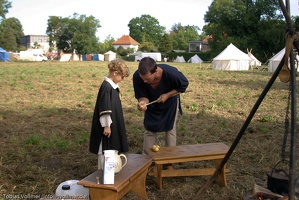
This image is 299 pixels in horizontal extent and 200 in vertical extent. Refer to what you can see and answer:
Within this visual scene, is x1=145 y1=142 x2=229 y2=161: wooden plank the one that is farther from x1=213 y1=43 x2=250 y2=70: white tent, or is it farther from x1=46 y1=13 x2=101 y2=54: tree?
x1=46 y1=13 x2=101 y2=54: tree

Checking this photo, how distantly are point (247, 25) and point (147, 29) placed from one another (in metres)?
68.9

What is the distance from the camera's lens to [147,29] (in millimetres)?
114562

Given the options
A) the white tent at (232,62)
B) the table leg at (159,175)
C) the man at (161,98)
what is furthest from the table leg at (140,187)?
the white tent at (232,62)

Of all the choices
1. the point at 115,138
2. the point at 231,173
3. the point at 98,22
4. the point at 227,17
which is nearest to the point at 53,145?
the point at 115,138

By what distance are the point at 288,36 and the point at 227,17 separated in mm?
50760

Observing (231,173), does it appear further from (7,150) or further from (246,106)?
Answer: (246,106)

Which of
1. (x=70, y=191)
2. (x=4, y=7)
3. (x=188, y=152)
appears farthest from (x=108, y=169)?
(x=4, y=7)

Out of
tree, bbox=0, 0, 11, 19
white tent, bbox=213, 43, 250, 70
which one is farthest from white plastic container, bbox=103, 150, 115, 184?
tree, bbox=0, 0, 11, 19

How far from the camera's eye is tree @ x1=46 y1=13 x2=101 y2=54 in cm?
7981

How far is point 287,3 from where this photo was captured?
2.47 meters

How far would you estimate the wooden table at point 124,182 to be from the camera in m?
2.82

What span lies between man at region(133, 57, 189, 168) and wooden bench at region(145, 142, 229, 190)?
1.23 ft

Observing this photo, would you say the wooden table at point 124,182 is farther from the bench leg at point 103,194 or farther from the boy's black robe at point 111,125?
the boy's black robe at point 111,125

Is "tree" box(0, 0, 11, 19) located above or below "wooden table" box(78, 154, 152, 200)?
above
